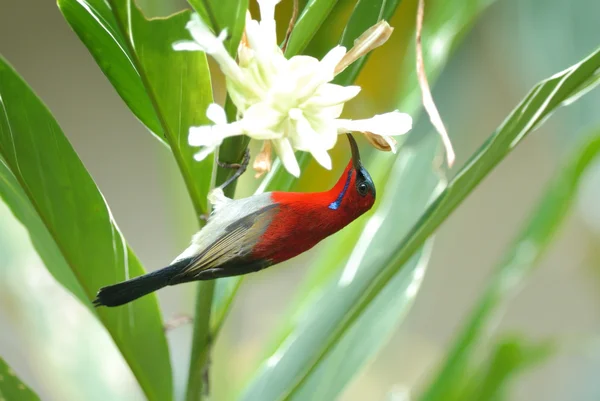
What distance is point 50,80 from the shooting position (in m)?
1.22

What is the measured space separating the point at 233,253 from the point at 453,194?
6.2 inches

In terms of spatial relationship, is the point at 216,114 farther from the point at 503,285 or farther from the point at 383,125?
the point at 503,285

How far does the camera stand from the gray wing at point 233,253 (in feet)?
1.02

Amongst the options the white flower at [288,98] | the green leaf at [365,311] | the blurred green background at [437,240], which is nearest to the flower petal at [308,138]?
the white flower at [288,98]

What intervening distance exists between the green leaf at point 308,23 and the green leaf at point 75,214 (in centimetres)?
14

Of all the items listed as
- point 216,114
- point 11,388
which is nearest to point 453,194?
point 216,114

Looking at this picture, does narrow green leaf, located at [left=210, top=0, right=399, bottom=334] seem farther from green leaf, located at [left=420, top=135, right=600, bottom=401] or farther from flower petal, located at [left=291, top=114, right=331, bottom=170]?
green leaf, located at [left=420, top=135, right=600, bottom=401]

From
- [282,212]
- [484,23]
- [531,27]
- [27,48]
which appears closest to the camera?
[282,212]

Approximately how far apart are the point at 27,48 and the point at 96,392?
0.80 m

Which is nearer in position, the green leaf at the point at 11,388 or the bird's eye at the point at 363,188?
the bird's eye at the point at 363,188

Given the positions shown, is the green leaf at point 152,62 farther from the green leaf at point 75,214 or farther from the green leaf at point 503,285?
the green leaf at point 503,285

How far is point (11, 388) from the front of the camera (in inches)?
16.5

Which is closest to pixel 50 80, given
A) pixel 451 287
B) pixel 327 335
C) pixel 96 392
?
pixel 96 392

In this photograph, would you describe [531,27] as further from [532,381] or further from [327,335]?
[327,335]
